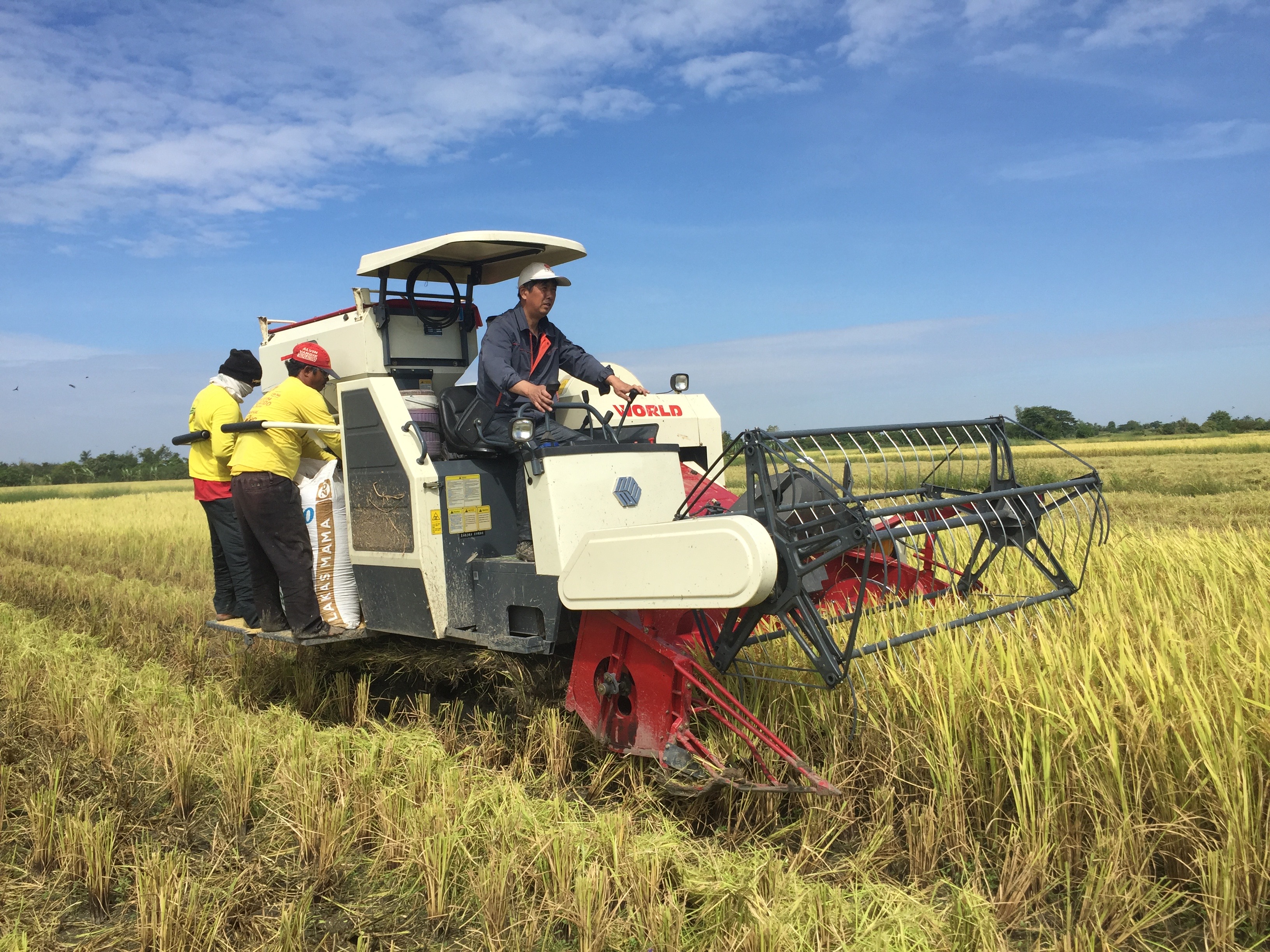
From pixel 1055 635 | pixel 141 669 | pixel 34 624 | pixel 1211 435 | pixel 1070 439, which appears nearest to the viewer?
pixel 1055 635

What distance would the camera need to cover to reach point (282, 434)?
5488 millimetres

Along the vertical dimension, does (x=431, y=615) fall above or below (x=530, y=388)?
below

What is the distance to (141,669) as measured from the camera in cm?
640

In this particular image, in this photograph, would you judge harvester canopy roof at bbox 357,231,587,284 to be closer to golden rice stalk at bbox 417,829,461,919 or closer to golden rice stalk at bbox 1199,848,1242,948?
golden rice stalk at bbox 417,829,461,919

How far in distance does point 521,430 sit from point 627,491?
65cm

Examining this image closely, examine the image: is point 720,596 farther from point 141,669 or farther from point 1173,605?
point 141,669

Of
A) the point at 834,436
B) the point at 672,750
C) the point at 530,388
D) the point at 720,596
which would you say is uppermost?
the point at 530,388

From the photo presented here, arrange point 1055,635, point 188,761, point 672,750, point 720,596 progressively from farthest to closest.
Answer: point 188,761 < point 1055,635 < point 672,750 < point 720,596

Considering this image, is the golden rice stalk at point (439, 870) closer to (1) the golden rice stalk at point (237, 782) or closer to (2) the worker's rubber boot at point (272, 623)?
(1) the golden rice stalk at point (237, 782)

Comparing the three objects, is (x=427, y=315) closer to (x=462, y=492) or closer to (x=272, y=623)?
(x=462, y=492)

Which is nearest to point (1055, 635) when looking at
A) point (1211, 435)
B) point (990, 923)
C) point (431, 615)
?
point (990, 923)

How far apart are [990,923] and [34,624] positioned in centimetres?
798

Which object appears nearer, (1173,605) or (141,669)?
(1173,605)

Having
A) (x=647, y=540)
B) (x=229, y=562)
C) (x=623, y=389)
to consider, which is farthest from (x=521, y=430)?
(x=229, y=562)
